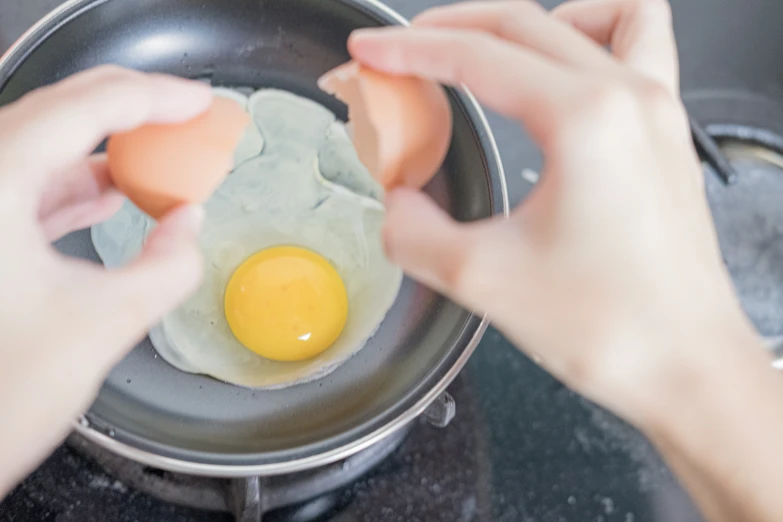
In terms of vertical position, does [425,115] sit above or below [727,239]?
above

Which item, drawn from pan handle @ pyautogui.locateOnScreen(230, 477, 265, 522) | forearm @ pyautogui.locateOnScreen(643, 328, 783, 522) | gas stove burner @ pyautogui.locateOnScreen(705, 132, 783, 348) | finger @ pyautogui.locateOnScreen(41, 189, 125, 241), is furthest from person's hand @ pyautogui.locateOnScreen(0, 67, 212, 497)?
gas stove burner @ pyautogui.locateOnScreen(705, 132, 783, 348)

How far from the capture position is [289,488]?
34.0 inches

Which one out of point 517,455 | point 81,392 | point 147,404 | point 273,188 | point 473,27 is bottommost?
point 517,455

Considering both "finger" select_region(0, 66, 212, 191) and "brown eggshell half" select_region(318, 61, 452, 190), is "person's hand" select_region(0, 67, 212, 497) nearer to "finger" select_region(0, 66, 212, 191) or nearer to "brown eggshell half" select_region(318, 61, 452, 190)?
"finger" select_region(0, 66, 212, 191)

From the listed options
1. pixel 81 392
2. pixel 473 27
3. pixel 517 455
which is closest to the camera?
pixel 81 392

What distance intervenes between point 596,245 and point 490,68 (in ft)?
0.57

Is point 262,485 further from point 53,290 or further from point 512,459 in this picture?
point 53,290

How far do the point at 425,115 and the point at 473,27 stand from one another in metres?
0.10

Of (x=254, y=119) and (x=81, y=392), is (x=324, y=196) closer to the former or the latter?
(x=254, y=119)

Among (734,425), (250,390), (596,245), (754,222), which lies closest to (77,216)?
(250,390)

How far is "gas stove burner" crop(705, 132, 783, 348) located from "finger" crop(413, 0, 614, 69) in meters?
0.53

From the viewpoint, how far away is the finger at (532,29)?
0.58 meters

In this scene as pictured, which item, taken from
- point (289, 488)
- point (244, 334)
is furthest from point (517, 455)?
point (244, 334)

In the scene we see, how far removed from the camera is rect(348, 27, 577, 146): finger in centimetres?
52
